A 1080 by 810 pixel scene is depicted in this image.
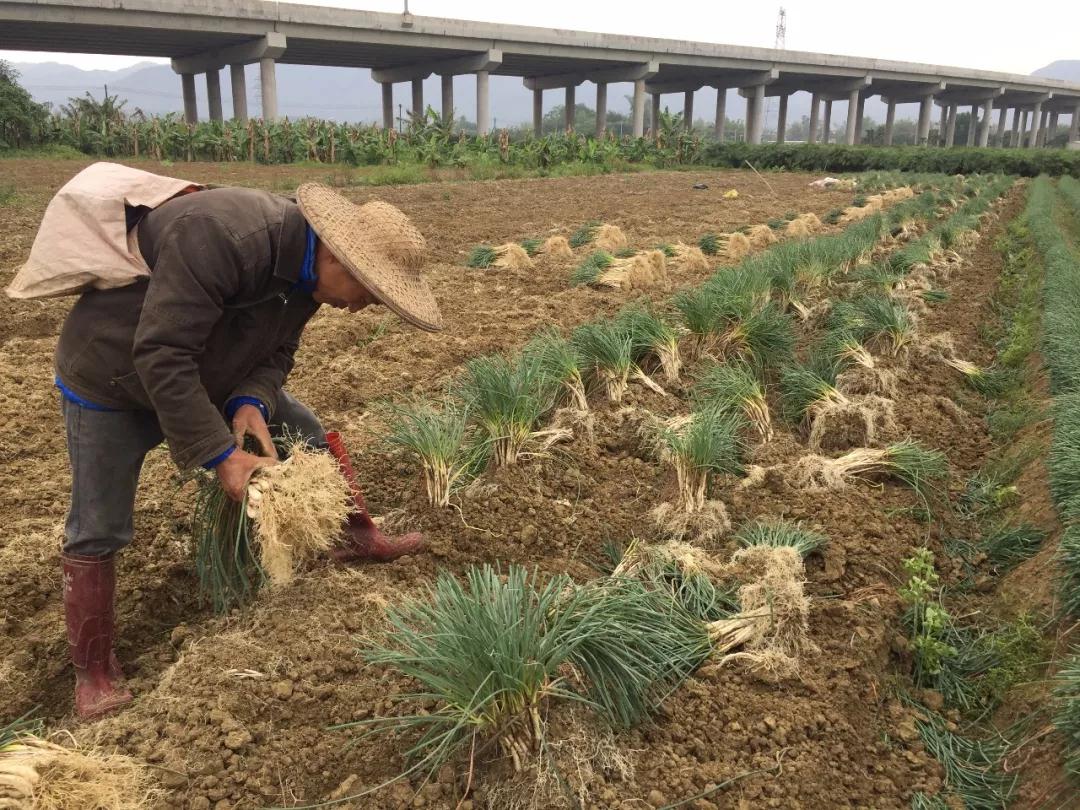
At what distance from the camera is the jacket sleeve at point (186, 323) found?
201 centimetres

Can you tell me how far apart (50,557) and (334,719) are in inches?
65.4

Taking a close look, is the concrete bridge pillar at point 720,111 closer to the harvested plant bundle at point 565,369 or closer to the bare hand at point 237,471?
the harvested plant bundle at point 565,369

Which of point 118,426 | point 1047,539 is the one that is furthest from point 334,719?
point 1047,539

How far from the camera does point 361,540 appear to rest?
2.81m

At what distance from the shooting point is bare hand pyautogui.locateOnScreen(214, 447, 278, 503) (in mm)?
2217

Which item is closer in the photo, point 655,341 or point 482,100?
point 655,341

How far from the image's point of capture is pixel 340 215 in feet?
7.64

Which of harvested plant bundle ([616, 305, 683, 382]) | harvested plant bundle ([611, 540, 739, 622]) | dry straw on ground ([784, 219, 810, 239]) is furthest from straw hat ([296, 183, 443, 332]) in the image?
dry straw on ground ([784, 219, 810, 239])

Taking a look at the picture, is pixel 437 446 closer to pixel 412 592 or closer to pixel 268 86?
pixel 412 592

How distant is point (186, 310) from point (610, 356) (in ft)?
8.49

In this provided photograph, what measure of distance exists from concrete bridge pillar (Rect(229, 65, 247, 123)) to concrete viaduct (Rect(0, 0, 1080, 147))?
0.06 m

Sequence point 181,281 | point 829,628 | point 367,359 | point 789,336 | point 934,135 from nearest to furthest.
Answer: point 181,281, point 829,628, point 789,336, point 367,359, point 934,135

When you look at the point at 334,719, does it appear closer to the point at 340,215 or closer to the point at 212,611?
the point at 212,611

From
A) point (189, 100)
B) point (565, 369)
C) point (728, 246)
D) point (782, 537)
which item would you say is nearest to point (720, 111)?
point (189, 100)
